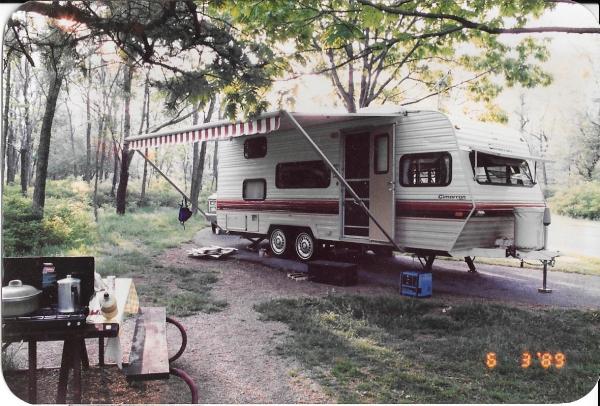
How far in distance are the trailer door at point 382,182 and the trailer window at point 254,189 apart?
1.91 meters

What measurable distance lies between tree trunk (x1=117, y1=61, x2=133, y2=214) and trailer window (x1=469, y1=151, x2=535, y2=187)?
3786 mm

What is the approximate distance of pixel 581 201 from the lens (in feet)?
13.3

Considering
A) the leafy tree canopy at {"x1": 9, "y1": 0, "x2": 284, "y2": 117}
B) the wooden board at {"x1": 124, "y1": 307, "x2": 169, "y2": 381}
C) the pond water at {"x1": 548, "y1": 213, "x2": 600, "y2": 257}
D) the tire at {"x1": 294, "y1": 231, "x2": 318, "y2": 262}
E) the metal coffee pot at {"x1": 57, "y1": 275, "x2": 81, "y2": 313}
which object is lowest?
the wooden board at {"x1": 124, "y1": 307, "x2": 169, "y2": 381}

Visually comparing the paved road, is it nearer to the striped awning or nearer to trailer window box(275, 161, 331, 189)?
the striped awning

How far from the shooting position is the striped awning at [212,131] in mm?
4285

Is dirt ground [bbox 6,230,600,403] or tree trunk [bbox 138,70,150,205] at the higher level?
tree trunk [bbox 138,70,150,205]

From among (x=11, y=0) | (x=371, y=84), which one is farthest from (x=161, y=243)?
(x=371, y=84)

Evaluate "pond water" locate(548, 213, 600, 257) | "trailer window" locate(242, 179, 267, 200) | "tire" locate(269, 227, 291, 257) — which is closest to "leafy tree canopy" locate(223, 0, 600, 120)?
"pond water" locate(548, 213, 600, 257)

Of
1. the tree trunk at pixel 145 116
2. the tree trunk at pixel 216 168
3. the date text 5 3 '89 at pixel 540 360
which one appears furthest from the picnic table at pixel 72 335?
the tree trunk at pixel 216 168

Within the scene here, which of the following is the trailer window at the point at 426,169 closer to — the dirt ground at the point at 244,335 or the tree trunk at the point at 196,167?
the dirt ground at the point at 244,335

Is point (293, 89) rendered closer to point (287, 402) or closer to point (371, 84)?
point (287, 402)

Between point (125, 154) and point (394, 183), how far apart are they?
3.42 m

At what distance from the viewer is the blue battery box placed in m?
4.96

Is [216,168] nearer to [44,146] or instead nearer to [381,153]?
[381,153]
